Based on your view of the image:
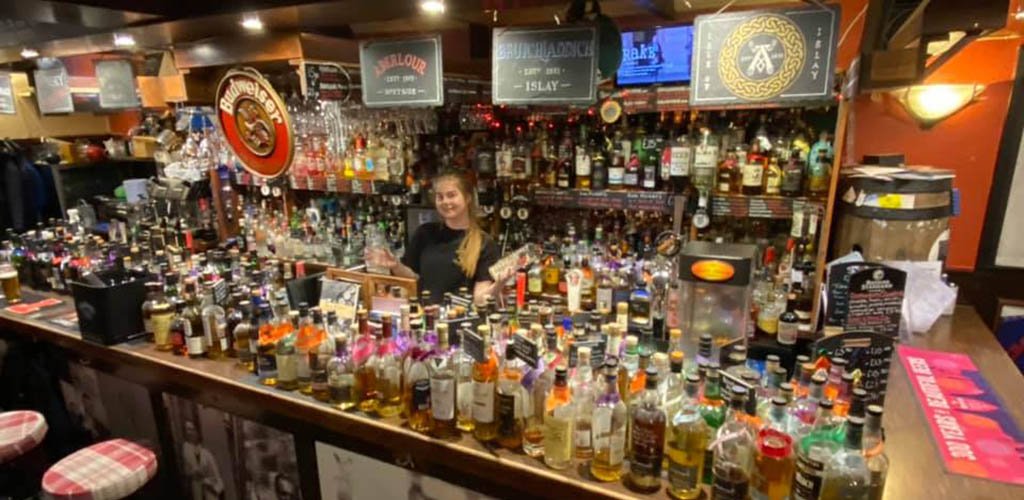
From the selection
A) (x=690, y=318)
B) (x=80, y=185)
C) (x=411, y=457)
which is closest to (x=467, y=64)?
(x=690, y=318)

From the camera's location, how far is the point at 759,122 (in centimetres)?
329

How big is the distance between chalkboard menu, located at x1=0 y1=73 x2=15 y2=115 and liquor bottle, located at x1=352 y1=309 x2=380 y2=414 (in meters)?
5.51

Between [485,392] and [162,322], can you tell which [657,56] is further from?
→ [162,322]

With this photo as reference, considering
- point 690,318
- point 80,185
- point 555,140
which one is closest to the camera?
point 690,318

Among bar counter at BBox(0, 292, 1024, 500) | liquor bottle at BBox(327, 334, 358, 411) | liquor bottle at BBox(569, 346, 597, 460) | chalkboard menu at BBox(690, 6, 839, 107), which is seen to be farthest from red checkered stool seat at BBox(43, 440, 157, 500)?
chalkboard menu at BBox(690, 6, 839, 107)

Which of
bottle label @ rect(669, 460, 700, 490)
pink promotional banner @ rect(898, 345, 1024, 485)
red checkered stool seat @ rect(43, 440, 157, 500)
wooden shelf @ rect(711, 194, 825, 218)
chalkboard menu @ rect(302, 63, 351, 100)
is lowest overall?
red checkered stool seat @ rect(43, 440, 157, 500)

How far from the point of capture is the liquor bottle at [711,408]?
1.45m

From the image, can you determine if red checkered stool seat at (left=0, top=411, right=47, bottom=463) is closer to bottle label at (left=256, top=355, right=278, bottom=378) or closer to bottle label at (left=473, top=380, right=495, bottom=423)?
bottle label at (left=256, top=355, right=278, bottom=378)

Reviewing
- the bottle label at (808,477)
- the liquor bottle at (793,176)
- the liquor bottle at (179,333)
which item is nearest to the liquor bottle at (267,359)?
the liquor bottle at (179,333)

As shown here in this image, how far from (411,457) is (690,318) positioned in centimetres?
125

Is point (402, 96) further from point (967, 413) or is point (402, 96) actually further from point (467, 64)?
point (967, 413)

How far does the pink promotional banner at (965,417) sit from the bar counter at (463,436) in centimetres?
4

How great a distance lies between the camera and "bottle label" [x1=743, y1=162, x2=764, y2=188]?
9.83ft

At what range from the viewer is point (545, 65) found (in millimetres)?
2604
